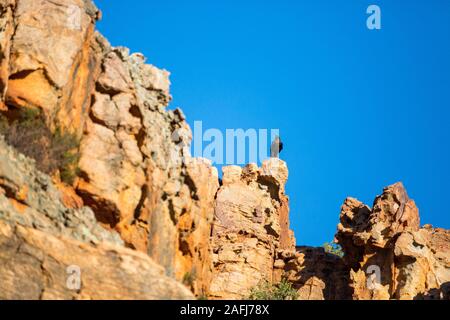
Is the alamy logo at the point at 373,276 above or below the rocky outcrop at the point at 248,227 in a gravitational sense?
below

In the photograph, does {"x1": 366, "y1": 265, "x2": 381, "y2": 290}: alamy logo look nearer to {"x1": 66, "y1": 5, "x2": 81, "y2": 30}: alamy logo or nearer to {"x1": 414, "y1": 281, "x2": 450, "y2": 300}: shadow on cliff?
{"x1": 414, "y1": 281, "x2": 450, "y2": 300}: shadow on cliff

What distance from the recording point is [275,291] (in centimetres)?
5184

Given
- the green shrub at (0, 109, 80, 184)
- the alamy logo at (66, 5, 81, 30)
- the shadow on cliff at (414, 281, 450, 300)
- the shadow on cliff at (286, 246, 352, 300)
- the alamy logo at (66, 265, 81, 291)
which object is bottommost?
the alamy logo at (66, 265, 81, 291)

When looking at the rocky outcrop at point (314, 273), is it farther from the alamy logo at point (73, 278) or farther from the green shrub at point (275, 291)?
the alamy logo at point (73, 278)

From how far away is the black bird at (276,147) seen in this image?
2576 inches

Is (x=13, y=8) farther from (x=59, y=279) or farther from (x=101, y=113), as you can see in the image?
(x=59, y=279)

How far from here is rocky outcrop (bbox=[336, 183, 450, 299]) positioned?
46719 millimetres

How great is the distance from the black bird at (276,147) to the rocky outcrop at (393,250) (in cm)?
1238

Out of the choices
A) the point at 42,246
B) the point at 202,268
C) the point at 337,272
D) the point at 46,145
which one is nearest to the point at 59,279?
the point at 42,246

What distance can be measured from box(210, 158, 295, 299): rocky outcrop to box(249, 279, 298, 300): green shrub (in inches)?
20.7

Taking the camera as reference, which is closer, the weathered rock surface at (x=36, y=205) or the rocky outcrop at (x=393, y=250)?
the weathered rock surface at (x=36, y=205)

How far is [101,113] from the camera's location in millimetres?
28891

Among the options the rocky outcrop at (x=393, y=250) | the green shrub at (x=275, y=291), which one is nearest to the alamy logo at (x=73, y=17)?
the rocky outcrop at (x=393, y=250)

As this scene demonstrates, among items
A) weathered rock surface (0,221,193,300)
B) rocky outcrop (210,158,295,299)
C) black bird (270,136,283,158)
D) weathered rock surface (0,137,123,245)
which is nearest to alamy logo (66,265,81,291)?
weathered rock surface (0,221,193,300)
